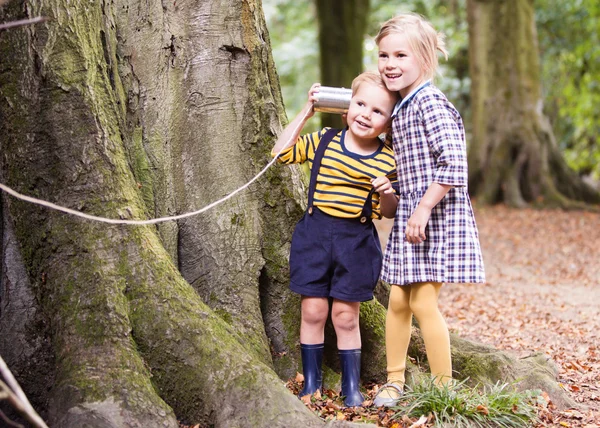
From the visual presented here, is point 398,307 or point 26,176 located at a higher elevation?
point 26,176

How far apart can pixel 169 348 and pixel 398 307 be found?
3.91 feet

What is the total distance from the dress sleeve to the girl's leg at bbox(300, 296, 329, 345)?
0.88 meters

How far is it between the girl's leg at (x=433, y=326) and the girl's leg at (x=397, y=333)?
77mm

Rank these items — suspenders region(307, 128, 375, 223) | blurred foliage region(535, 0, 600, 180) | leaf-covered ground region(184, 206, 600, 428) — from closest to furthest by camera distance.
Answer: suspenders region(307, 128, 375, 223) → leaf-covered ground region(184, 206, 600, 428) → blurred foliage region(535, 0, 600, 180)

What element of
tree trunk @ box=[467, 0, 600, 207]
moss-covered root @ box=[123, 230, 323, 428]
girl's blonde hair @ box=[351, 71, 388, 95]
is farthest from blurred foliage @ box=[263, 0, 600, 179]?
moss-covered root @ box=[123, 230, 323, 428]

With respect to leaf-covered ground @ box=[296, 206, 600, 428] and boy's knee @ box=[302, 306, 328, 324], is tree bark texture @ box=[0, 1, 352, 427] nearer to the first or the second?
boy's knee @ box=[302, 306, 328, 324]

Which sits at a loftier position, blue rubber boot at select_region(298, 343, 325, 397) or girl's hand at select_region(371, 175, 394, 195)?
girl's hand at select_region(371, 175, 394, 195)

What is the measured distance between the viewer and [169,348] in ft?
10.5

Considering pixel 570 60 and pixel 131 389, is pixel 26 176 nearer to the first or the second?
pixel 131 389

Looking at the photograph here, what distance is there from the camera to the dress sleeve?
3.31 meters

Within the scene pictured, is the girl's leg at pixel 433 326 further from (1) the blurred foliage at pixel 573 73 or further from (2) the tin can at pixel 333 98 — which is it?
(1) the blurred foliage at pixel 573 73

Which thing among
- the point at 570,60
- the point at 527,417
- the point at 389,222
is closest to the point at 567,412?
the point at 527,417

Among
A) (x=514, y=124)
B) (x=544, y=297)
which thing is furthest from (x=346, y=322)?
(x=514, y=124)

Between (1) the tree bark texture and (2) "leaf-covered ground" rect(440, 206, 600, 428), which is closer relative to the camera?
(1) the tree bark texture
